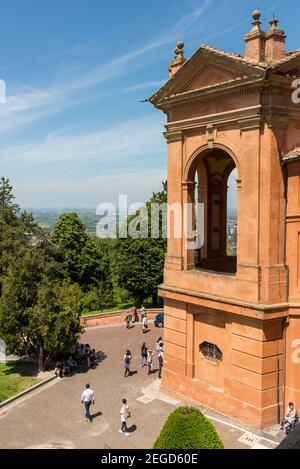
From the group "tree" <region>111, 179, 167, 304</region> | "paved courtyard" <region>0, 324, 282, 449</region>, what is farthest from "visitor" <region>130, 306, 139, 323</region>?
"paved courtyard" <region>0, 324, 282, 449</region>

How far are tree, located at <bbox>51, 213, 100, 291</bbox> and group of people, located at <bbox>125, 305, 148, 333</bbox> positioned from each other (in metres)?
12.2

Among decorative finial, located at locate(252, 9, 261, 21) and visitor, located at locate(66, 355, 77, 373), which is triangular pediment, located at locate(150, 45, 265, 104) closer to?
decorative finial, located at locate(252, 9, 261, 21)

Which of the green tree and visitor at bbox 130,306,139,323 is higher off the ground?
the green tree

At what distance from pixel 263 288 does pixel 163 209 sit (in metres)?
23.1

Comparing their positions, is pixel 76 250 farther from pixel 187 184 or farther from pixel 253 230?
pixel 253 230

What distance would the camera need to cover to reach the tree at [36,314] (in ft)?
72.2

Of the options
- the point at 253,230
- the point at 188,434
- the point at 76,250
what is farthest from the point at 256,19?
the point at 76,250

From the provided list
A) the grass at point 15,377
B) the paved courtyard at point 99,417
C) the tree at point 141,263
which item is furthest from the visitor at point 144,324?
the grass at point 15,377

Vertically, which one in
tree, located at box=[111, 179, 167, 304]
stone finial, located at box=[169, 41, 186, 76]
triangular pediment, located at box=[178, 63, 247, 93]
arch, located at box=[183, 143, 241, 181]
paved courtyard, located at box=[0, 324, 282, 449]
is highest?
stone finial, located at box=[169, 41, 186, 76]

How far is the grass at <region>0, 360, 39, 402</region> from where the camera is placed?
20953 mm

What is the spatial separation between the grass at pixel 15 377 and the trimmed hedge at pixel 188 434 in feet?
37.1

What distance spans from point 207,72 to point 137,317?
21.5m

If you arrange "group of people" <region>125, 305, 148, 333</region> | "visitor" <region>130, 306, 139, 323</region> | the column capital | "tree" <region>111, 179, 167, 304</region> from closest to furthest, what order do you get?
the column capital → "group of people" <region>125, 305, 148, 333</region> → "visitor" <region>130, 306, 139, 323</region> → "tree" <region>111, 179, 167, 304</region>
